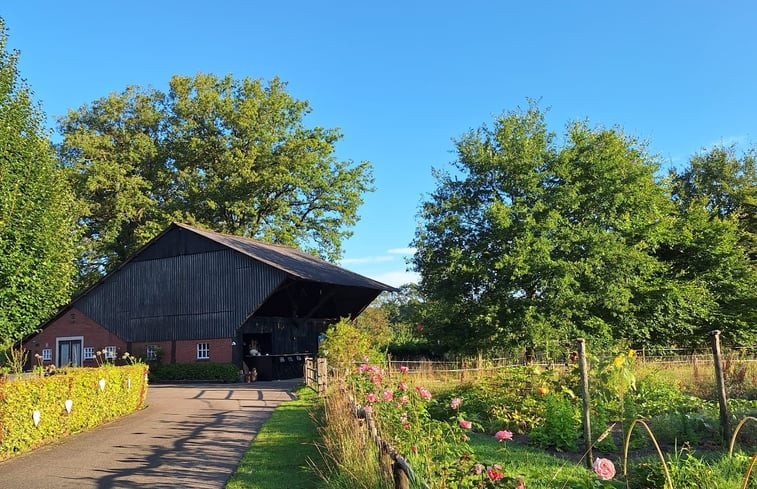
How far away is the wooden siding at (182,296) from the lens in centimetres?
2822

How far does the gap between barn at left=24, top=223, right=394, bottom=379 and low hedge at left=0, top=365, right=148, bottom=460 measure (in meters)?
12.4

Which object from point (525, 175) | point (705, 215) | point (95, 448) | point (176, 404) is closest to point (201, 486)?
point (95, 448)

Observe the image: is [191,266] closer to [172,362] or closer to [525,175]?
[172,362]

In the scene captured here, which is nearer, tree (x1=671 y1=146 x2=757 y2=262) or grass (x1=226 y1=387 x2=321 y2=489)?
grass (x1=226 y1=387 x2=321 y2=489)

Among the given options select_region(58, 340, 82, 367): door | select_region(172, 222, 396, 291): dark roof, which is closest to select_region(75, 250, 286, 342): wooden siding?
select_region(172, 222, 396, 291): dark roof

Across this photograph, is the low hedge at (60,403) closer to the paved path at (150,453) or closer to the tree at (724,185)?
the paved path at (150,453)

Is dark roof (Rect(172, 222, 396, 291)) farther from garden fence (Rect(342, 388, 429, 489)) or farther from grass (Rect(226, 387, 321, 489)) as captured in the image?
garden fence (Rect(342, 388, 429, 489))

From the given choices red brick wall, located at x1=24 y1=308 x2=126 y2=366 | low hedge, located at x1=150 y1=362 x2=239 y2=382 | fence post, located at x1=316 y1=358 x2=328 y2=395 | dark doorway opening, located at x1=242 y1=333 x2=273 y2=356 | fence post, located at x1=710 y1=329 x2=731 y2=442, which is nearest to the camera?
fence post, located at x1=710 y1=329 x2=731 y2=442

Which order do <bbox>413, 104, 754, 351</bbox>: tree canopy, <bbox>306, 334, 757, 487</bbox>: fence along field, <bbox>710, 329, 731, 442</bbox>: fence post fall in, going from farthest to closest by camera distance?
<bbox>413, 104, 754, 351</bbox>: tree canopy, <bbox>710, 329, 731, 442</bbox>: fence post, <bbox>306, 334, 757, 487</bbox>: fence along field

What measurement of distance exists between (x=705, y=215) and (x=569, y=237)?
12.1m

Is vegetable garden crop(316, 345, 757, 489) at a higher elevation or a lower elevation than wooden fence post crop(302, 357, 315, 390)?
higher

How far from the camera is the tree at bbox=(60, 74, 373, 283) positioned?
41.6m

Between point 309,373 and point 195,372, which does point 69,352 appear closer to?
point 195,372

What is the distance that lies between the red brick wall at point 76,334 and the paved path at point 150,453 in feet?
61.3
